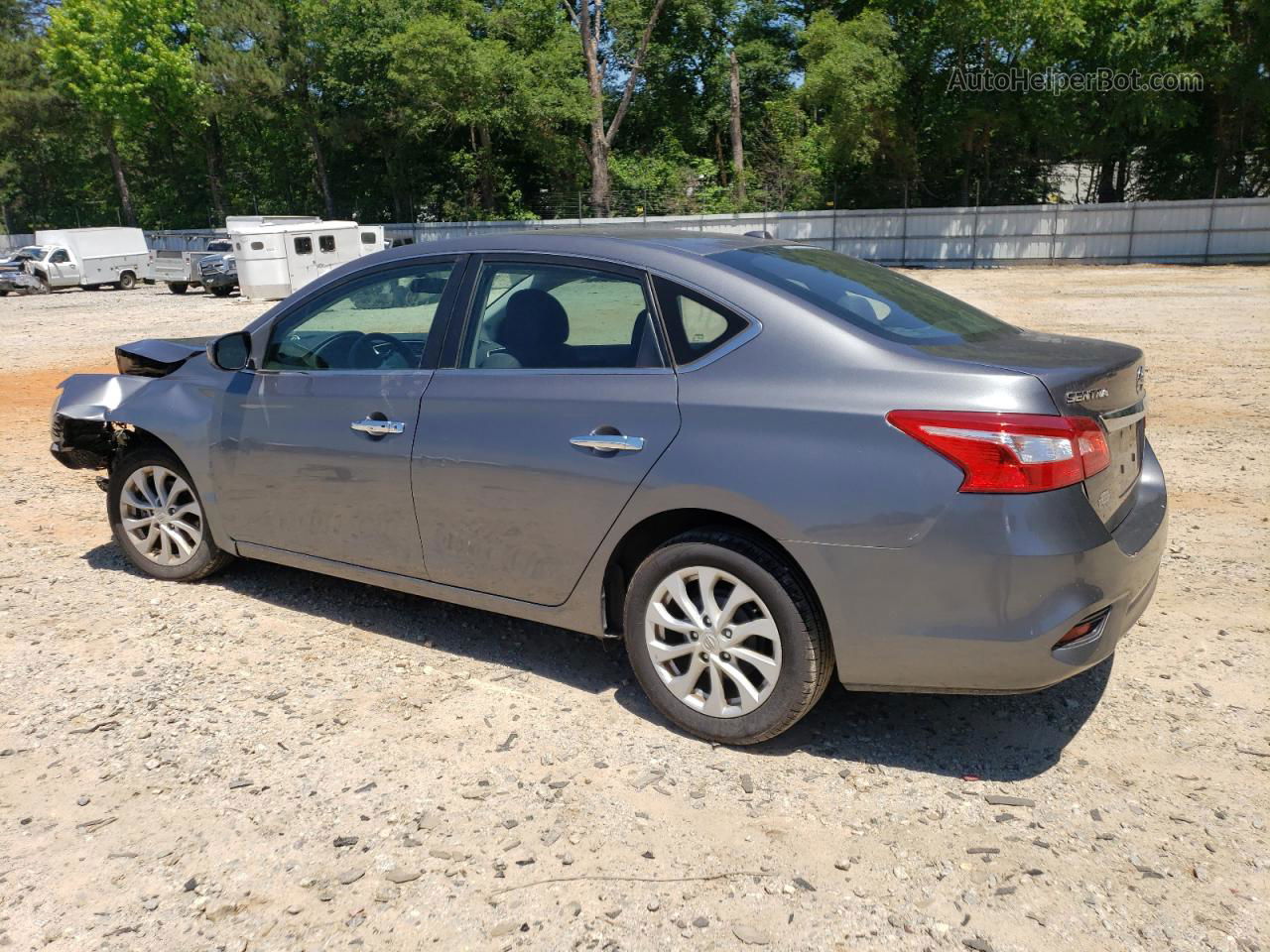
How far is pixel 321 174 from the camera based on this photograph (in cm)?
4866

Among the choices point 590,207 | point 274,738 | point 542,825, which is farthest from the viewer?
point 590,207

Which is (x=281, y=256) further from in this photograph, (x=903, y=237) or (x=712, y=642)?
(x=712, y=642)

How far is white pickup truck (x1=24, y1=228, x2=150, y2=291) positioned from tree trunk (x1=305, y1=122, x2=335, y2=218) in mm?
13152

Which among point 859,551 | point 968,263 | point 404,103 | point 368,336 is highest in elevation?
point 404,103

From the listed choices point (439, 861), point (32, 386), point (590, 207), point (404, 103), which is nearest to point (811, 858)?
point (439, 861)

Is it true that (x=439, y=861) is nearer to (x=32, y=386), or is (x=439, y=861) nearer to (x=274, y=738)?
(x=274, y=738)

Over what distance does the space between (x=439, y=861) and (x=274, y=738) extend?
3.40 ft

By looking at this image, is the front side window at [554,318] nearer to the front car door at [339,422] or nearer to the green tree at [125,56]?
the front car door at [339,422]

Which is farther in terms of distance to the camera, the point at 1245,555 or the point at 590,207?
the point at 590,207

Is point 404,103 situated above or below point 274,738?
above

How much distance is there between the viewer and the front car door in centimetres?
419

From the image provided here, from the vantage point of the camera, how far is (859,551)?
3.15 m

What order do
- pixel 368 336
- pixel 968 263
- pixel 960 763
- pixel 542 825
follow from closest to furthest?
pixel 542 825 → pixel 960 763 → pixel 368 336 → pixel 968 263

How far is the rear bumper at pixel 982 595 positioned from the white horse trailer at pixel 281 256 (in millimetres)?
24845
